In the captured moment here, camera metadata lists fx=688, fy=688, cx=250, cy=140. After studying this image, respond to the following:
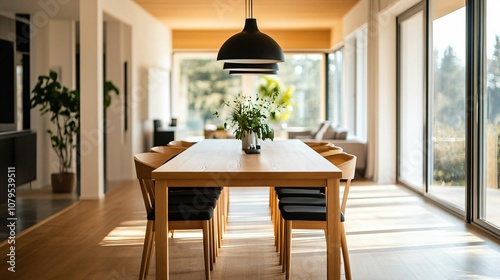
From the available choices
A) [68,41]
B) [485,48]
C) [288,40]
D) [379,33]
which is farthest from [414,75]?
[288,40]

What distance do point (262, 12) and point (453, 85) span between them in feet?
17.7

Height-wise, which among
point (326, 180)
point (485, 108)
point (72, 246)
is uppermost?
point (485, 108)

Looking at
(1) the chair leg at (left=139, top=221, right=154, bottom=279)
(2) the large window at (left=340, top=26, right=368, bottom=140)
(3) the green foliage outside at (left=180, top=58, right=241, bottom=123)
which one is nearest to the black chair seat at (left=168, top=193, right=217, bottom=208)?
(1) the chair leg at (left=139, top=221, right=154, bottom=279)

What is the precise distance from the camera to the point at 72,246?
560cm

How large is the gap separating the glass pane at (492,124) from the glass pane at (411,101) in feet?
7.54

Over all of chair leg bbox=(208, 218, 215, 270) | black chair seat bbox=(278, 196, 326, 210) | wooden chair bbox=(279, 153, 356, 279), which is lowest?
chair leg bbox=(208, 218, 215, 270)

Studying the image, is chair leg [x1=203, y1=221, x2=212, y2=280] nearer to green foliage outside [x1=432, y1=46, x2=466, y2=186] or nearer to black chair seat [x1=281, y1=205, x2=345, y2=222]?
black chair seat [x1=281, y1=205, x2=345, y2=222]

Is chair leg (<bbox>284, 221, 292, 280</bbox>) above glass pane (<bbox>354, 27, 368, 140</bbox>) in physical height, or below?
below

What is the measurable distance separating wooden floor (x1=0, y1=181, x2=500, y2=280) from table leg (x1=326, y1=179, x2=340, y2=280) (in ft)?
1.93

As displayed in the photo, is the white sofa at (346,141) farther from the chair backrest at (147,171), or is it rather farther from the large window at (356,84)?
the chair backrest at (147,171)

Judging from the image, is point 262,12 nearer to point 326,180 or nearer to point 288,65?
point 288,65

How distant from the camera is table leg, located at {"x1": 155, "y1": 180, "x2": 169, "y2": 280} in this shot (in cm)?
399

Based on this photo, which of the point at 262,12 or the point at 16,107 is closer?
the point at 16,107

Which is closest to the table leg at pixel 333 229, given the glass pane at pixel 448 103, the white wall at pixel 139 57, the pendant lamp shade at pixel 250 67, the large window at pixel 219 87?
the pendant lamp shade at pixel 250 67
